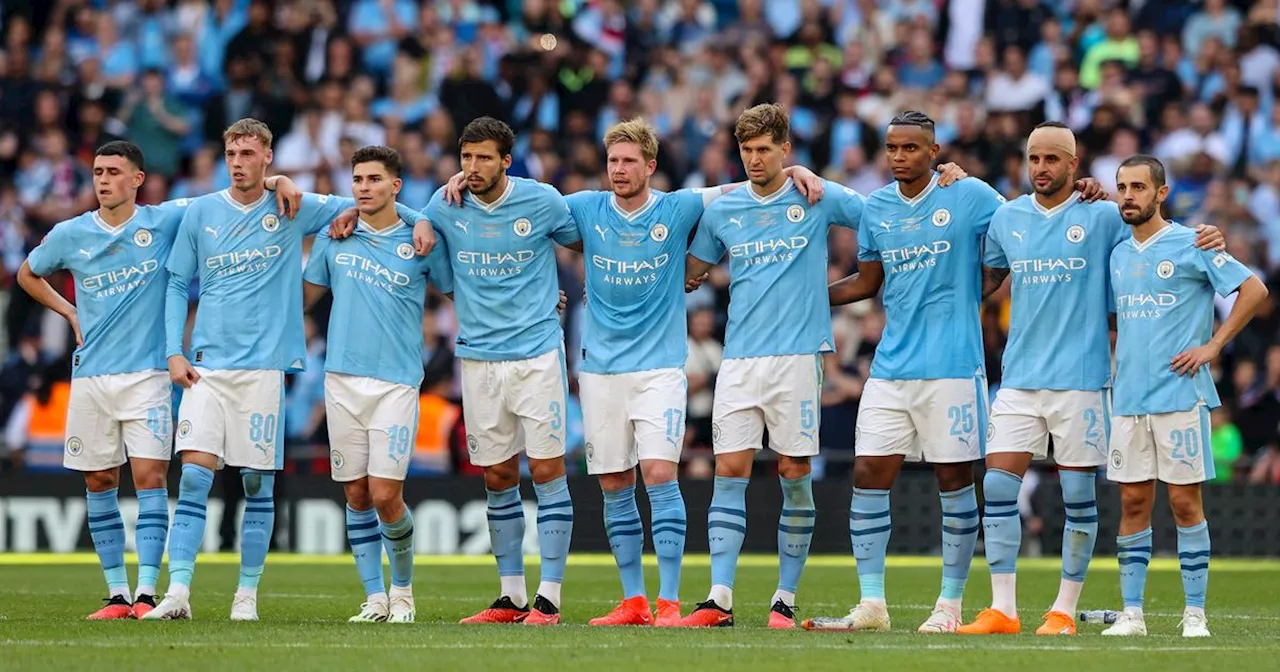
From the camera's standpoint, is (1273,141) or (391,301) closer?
(391,301)

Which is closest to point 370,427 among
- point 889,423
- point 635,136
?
point 635,136

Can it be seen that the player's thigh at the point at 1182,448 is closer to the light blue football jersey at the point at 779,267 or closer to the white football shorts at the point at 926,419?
the white football shorts at the point at 926,419

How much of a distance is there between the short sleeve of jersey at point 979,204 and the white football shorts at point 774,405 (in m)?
1.19

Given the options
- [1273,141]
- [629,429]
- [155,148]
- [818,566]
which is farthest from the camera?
[155,148]

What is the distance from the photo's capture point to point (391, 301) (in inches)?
475

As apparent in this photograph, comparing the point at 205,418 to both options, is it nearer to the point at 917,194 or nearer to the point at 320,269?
the point at 320,269

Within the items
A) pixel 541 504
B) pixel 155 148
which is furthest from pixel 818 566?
pixel 155 148

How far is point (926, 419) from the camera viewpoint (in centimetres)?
1150

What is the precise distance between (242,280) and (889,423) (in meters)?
3.95

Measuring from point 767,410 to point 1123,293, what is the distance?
210cm

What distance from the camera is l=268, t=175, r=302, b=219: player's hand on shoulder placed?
12219mm

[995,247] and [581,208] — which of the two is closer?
[995,247]

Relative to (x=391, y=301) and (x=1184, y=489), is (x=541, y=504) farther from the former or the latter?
(x=1184, y=489)

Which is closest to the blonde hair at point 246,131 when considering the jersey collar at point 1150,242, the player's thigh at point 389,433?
the player's thigh at point 389,433
